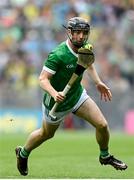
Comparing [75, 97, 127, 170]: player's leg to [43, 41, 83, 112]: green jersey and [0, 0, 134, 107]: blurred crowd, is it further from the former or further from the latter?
[0, 0, 134, 107]: blurred crowd

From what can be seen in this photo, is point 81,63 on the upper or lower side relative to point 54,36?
upper

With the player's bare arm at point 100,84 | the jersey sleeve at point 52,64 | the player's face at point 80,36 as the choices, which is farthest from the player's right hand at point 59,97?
the player's bare arm at point 100,84

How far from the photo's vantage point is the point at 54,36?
85.1 ft

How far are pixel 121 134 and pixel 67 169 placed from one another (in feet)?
37.1

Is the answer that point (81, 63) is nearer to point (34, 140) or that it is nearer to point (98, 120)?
point (98, 120)

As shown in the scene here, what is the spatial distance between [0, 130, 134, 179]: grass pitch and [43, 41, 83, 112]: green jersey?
1047 mm

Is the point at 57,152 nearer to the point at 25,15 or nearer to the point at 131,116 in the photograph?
the point at 131,116

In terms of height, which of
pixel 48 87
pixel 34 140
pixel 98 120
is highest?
pixel 48 87

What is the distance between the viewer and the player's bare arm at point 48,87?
986 cm

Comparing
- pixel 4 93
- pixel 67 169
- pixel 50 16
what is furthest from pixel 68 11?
pixel 67 169

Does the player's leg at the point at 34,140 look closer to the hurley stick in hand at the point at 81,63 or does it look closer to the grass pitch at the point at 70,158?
the grass pitch at the point at 70,158

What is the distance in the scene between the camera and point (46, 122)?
1065 cm

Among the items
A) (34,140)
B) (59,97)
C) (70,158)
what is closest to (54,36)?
(70,158)

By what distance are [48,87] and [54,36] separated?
16066 millimetres
